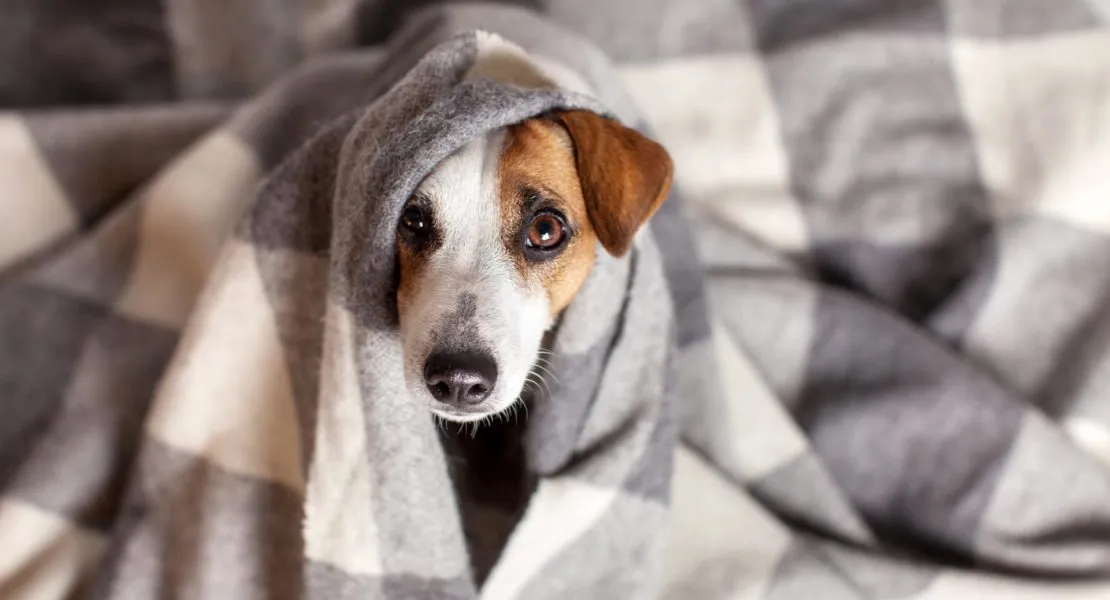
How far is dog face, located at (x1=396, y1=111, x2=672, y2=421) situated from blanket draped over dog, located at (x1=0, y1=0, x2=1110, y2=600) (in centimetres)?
5

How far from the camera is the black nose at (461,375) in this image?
2.59 feet

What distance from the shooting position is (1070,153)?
137cm

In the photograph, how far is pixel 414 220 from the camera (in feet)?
2.79

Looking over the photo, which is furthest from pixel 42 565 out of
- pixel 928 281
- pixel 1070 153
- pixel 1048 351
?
pixel 1070 153

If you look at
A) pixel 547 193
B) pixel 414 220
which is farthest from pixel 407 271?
pixel 547 193

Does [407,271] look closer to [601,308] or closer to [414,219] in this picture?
[414,219]

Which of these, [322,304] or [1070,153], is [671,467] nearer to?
[322,304]

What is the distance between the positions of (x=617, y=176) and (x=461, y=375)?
0.24 meters

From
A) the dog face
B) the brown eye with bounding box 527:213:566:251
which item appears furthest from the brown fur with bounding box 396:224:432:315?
the brown eye with bounding box 527:213:566:251

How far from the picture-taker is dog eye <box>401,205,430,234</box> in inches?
33.2

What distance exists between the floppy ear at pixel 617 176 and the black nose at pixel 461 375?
6.6 inches

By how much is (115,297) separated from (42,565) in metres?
0.36

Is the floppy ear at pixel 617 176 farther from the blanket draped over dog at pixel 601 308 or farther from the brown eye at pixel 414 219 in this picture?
the brown eye at pixel 414 219

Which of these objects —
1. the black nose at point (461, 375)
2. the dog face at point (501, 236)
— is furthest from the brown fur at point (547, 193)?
the black nose at point (461, 375)
